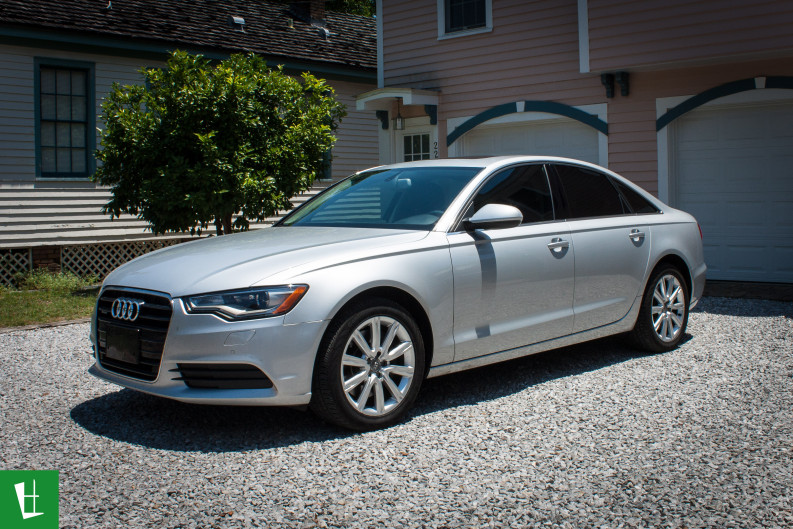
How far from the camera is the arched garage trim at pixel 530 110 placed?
12648 mm

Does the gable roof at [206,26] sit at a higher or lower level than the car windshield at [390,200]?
higher

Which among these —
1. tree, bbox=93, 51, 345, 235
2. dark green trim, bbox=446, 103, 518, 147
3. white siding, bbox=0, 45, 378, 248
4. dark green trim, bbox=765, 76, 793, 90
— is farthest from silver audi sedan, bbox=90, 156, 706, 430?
white siding, bbox=0, 45, 378, 248

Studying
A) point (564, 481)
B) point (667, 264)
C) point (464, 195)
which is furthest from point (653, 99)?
point (564, 481)

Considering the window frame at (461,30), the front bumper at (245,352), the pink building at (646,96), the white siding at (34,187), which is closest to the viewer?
the front bumper at (245,352)

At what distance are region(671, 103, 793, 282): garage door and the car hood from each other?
302 inches

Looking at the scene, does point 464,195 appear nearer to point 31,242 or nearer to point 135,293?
point 135,293

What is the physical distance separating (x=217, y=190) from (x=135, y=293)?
6892mm

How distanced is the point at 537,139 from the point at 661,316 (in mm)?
7136

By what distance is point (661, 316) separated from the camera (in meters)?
6.72

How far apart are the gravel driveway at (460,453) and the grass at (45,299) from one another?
3.34 metres

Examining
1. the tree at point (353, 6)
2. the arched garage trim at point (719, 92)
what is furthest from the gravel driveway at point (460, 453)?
the tree at point (353, 6)

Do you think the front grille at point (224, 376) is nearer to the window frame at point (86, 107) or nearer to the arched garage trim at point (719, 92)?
the arched garage trim at point (719, 92)

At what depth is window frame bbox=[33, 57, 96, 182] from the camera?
13.2 m

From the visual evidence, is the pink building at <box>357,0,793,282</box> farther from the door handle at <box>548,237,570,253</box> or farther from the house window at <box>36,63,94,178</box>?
the door handle at <box>548,237,570,253</box>
